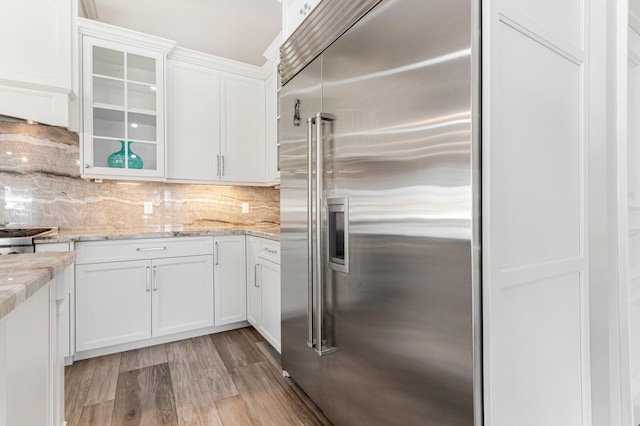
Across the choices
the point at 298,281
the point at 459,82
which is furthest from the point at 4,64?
the point at 459,82

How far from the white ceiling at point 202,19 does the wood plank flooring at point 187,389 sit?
2.57 metres

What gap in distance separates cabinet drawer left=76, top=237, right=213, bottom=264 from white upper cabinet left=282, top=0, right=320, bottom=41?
1.68m

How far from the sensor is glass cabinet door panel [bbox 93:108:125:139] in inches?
98.7

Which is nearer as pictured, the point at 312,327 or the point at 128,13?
the point at 312,327

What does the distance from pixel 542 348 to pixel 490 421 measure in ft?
1.14

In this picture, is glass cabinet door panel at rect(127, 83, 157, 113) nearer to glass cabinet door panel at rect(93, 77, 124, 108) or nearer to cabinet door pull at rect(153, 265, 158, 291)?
glass cabinet door panel at rect(93, 77, 124, 108)

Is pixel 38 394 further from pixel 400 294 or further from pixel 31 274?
pixel 400 294

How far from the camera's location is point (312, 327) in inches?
62.1

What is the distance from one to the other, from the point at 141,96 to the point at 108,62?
32 centimetres

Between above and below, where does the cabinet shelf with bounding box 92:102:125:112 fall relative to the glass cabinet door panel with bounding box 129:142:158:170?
above

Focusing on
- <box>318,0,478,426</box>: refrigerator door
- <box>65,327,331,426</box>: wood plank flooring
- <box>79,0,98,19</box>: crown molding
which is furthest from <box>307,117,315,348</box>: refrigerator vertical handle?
<box>79,0,98,19</box>: crown molding

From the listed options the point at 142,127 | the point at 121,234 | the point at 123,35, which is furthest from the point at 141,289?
the point at 123,35

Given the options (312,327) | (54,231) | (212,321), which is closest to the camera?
(312,327)

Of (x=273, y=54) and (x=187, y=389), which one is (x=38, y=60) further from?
(x=187, y=389)
